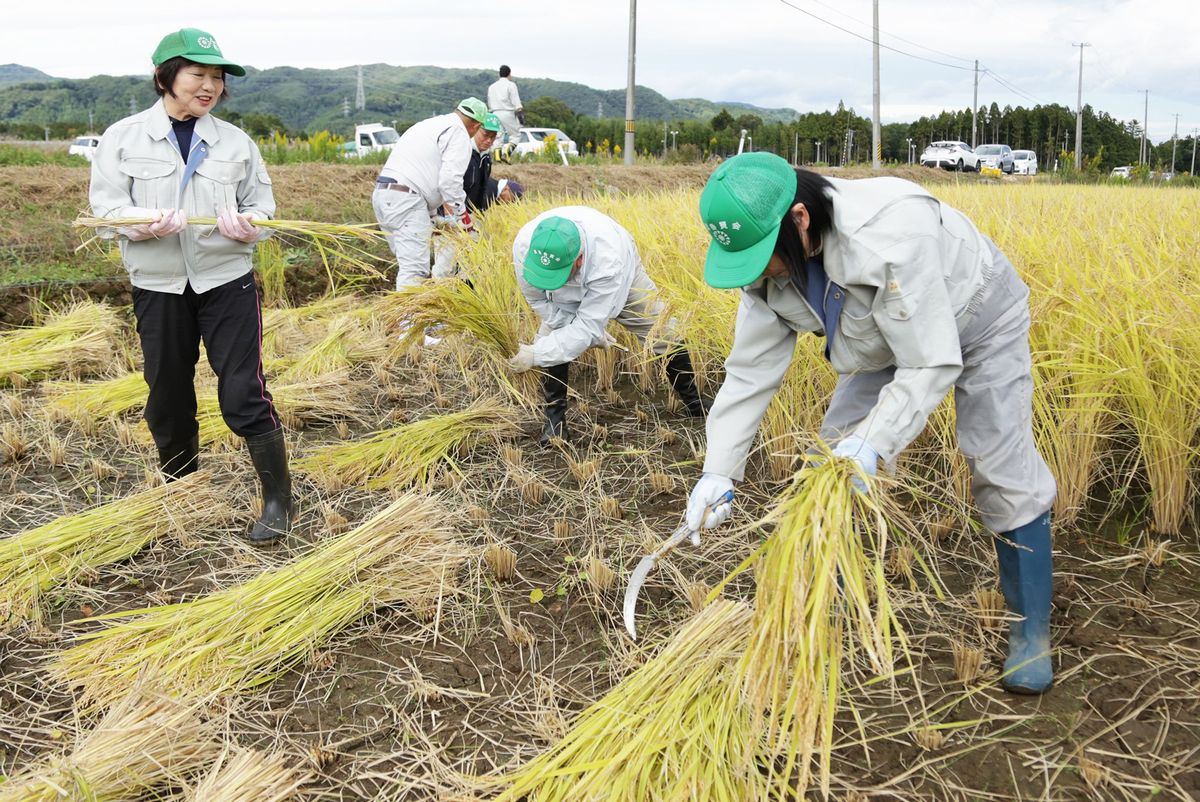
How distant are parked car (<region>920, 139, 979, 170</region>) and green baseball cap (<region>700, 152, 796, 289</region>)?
25.0m

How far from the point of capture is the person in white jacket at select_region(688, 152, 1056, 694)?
1555 mm

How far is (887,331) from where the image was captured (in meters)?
1.59

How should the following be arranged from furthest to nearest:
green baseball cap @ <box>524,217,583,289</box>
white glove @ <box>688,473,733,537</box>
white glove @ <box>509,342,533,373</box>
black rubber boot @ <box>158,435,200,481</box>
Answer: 1. white glove @ <box>509,342,533,373</box>
2. green baseball cap @ <box>524,217,583,289</box>
3. black rubber boot @ <box>158,435,200,481</box>
4. white glove @ <box>688,473,733,537</box>

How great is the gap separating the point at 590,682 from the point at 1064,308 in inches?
68.2

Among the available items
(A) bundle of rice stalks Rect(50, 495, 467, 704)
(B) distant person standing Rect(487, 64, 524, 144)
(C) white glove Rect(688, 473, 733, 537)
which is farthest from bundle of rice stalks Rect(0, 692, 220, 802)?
(B) distant person standing Rect(487, 64, 524, 144)

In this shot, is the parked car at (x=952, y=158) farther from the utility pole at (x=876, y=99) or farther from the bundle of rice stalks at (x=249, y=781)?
the bundle of rice stalks at (x=249, y=781)

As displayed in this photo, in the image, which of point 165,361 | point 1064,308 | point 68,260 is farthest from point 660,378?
point 68,260

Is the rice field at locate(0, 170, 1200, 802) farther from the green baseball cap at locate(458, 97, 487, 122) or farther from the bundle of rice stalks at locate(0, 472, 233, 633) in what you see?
the green baseball cap at locate(458, 97, 487, 122)

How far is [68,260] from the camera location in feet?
19.6

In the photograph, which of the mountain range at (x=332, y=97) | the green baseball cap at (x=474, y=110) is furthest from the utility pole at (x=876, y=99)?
the mountain range at (x=332, y=97)

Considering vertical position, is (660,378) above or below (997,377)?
below

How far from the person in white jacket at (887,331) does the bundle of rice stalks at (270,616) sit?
0.90m

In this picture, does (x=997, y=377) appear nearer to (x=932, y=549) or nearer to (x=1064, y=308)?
(x=932, y=549)

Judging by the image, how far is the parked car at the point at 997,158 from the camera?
2530cm
